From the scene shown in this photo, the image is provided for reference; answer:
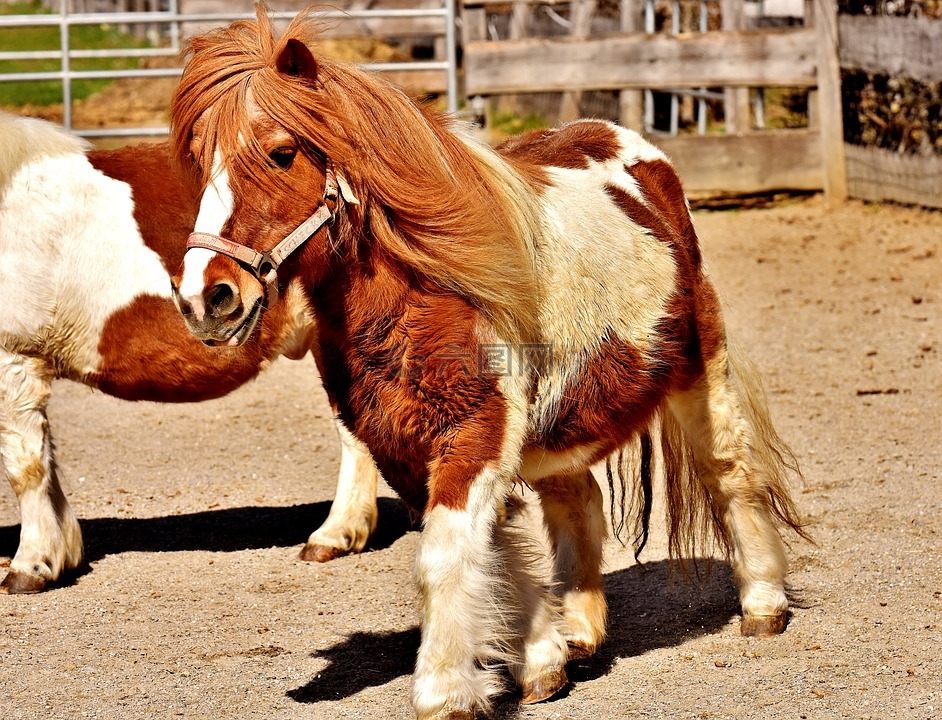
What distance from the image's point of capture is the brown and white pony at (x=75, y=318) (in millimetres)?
4492

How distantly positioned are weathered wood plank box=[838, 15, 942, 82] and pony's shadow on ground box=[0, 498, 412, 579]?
650 centimetres

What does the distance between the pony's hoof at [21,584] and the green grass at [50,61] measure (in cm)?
1299

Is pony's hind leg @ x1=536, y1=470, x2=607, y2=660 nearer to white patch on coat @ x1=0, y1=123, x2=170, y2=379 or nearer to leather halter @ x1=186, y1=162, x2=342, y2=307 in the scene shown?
leather halter @ x1=186, y1=162, x2=342, y2=307

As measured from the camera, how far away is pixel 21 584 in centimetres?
442

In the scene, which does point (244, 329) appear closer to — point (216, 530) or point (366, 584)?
point (366, 584)

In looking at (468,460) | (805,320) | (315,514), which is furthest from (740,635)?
(805,320)

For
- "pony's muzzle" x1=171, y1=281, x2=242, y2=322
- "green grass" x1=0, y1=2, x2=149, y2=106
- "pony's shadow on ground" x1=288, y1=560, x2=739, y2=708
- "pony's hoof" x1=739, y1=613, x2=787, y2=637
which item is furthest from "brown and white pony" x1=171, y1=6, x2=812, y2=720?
"green grass" x1=0, y1=2, x2=149, y2=106

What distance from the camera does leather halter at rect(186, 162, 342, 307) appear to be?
2773mm

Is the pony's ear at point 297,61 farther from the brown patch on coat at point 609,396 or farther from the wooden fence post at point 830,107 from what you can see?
the wooden fence post at point 830,107

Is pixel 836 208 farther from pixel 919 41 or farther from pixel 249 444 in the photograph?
pixel 249 444

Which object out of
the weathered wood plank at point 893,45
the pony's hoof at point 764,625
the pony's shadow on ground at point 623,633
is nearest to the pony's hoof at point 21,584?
the pony's shadow on ground at point 623,633

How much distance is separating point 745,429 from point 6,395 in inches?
109

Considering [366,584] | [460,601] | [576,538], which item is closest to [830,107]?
[366,584]

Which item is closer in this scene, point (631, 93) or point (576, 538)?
point (576, 538)
